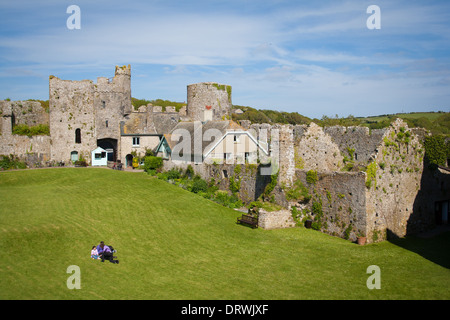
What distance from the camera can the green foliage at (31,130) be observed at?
42188mm

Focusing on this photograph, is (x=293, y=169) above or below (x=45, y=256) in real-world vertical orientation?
above

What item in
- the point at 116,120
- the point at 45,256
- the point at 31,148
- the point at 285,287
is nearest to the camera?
the point at 285,287

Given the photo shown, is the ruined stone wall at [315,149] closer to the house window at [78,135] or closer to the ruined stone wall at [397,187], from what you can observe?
the ruined stone wall at [397,187]

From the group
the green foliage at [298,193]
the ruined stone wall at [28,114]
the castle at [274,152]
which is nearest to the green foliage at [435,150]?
the castle at [274,152]

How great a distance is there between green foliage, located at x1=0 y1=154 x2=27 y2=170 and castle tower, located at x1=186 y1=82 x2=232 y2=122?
59.7 ft

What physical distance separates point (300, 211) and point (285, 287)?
32.3ft

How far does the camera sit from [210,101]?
45250 mm

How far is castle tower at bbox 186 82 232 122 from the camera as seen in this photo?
148ft

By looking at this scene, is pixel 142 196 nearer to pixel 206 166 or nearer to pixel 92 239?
pixel 206 166

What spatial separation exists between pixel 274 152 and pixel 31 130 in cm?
2883

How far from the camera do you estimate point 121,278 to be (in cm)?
1541

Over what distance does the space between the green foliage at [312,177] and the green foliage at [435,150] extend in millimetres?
7373

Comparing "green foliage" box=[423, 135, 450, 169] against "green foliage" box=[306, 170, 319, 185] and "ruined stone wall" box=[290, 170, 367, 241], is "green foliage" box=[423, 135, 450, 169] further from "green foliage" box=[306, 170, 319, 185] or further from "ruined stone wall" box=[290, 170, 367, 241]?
"green foliage" box=[306, 170, 319, 185]

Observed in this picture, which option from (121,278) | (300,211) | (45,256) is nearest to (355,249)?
(300,211)
